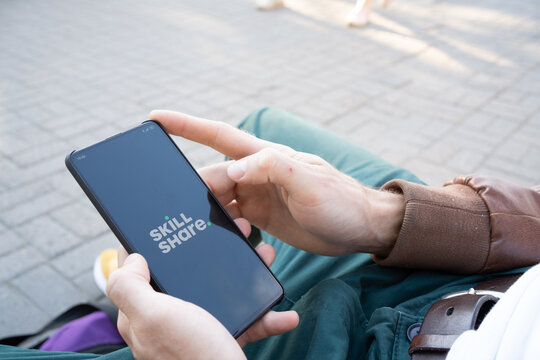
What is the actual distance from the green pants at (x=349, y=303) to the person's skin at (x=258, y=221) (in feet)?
0.17

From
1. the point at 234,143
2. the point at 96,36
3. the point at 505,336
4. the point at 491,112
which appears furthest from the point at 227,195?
the point at 96,36

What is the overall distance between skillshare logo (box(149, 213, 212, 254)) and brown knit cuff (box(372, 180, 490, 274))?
0.48 m

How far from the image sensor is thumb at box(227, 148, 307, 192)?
1022mm

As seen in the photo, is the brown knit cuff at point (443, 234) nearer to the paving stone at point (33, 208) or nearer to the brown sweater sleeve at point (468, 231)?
the brown sweater sleeve at point (468, 231)

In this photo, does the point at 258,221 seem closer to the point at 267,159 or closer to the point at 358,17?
the point at 267,159

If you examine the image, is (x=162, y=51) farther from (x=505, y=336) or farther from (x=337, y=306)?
(x=505, y=336)

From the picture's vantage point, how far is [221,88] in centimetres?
386

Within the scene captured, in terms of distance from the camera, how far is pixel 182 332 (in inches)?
30.7

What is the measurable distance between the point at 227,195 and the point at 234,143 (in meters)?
0.17

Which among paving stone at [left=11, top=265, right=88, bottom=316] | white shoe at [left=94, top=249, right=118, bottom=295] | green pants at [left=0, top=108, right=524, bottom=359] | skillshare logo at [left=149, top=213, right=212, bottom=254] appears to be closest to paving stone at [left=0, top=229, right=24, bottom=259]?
paving stone at [left=11, top=265, right=88, bottom=316]

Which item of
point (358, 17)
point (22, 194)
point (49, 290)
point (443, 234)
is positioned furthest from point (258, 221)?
point (358, 17)

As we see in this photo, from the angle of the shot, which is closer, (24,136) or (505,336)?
(505,336)

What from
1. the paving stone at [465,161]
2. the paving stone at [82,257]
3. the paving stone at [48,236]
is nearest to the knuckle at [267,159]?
the paving stone at [82,257]

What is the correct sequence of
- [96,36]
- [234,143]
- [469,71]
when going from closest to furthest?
[234,143]
[469,71]
[96,36]
